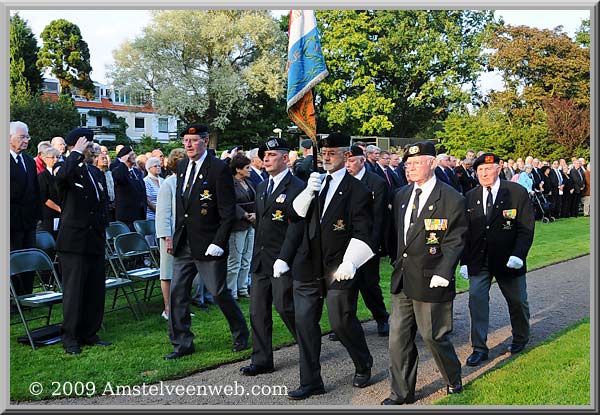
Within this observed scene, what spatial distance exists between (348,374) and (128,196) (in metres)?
5.92

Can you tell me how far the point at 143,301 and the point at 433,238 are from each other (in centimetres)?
510

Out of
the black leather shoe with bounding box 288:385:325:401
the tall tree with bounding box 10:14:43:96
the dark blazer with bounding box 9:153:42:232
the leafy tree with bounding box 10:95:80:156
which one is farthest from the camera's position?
the tall tree with bounding box 10:14:43:96

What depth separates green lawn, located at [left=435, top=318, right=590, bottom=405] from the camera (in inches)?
211

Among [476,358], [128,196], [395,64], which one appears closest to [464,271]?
[476,358]

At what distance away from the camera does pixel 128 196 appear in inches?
420

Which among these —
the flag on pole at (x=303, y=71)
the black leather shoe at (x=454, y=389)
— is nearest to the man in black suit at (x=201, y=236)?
the flag on pole at (x=303, y=71)

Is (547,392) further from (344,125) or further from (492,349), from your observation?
(344,125)

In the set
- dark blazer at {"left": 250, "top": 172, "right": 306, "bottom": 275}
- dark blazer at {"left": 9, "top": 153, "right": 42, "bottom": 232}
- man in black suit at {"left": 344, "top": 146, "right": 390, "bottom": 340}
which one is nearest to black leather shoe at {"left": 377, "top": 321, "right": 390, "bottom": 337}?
man in black suit at {"left": 344, "top": 146, "right": 390, "bottom": 340}

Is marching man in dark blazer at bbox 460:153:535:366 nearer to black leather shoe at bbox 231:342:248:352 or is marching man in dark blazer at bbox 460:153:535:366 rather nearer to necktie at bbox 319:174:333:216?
necktie at bbox 319:174:333:216

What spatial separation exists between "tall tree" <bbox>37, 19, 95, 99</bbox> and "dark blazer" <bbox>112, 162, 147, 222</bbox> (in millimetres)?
45690

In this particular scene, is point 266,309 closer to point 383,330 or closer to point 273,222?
point 273,222

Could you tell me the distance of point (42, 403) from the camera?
540cm

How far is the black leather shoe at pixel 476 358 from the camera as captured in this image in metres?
6.45

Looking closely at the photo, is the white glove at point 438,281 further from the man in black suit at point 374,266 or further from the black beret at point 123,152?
the black beret at point 123,152
